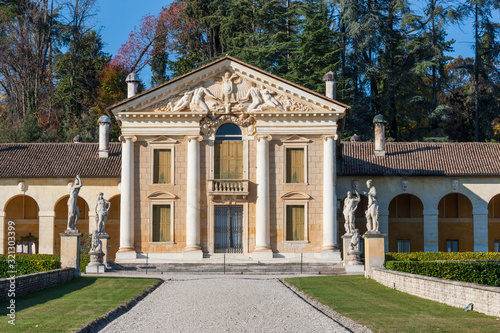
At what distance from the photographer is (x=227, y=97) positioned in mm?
38719

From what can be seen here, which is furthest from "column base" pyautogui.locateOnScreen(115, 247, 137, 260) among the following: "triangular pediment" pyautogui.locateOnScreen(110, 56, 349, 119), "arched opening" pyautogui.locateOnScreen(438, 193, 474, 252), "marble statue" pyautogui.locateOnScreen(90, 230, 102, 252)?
"arched opening" pyautogui.locateOnScreen(438, 193, 474, 252)

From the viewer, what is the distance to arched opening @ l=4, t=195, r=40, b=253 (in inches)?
1832

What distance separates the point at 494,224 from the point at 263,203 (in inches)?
675

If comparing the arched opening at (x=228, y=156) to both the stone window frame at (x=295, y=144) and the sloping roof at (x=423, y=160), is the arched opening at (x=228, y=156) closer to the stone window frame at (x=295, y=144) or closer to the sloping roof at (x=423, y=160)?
the stone window frame at (x=295, y=144)

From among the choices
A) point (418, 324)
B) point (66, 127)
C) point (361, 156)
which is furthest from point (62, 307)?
point (66, 127)

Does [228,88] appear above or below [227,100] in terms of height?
above

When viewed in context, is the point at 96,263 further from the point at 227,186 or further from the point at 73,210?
the point at 227,186

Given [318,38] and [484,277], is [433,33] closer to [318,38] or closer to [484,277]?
[318,38]

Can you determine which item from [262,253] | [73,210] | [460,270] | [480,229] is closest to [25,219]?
[73,210]

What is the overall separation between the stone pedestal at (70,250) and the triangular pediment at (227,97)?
925cm

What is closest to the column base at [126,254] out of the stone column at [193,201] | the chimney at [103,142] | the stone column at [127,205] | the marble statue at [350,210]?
the stone column at [127,205]

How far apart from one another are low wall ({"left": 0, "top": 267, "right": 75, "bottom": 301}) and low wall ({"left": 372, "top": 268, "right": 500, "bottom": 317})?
Result: 1146cm

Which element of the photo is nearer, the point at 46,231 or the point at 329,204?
the point at 329,204

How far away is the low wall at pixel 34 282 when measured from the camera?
65.9 ft
